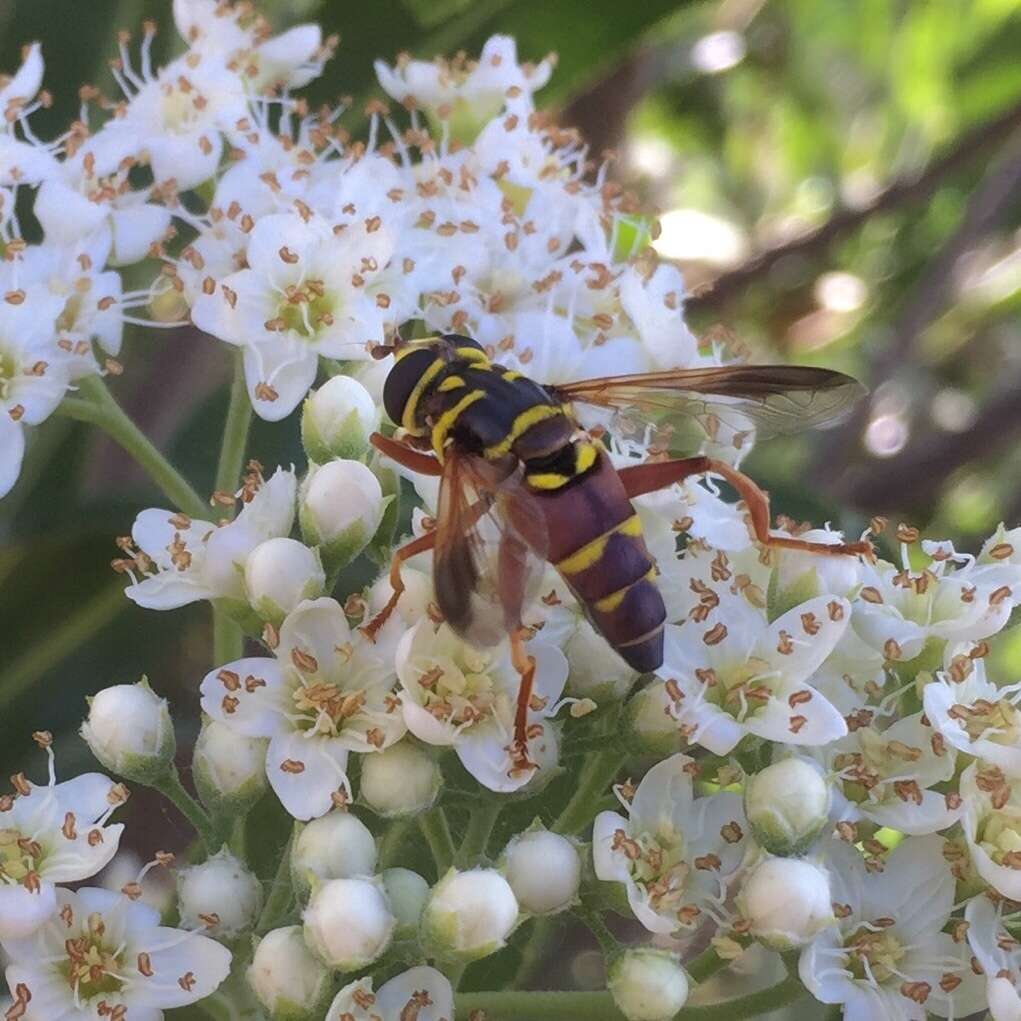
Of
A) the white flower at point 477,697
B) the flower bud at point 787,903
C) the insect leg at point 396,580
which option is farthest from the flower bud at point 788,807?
the insect leg at point 396,580

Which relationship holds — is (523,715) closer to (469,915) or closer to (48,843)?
(469,915)

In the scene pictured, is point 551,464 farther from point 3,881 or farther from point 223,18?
point 223,18

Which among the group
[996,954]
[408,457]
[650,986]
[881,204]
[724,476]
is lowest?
[881,204]

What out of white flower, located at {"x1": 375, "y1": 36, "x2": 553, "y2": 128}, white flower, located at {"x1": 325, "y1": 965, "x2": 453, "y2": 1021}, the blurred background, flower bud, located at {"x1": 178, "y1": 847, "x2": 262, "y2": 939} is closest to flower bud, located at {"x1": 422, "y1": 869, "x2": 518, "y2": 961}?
white flower, located at {"x1": 325, "y1": 965, "x2": 453, "y2": 1021}

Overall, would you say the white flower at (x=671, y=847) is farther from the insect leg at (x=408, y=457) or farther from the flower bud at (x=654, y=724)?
the insect leg at (x=408, y=457)

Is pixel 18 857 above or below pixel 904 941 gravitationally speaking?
above

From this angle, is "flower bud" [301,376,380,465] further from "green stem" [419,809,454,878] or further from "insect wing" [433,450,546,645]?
"green stem" [419,809,454,878]

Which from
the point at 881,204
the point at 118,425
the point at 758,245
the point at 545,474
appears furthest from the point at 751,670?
the point at 758,245

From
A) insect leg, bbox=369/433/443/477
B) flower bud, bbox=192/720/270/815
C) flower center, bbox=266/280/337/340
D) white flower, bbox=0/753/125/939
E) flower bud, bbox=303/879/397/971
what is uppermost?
flower center, bbox=266/280/337/340
